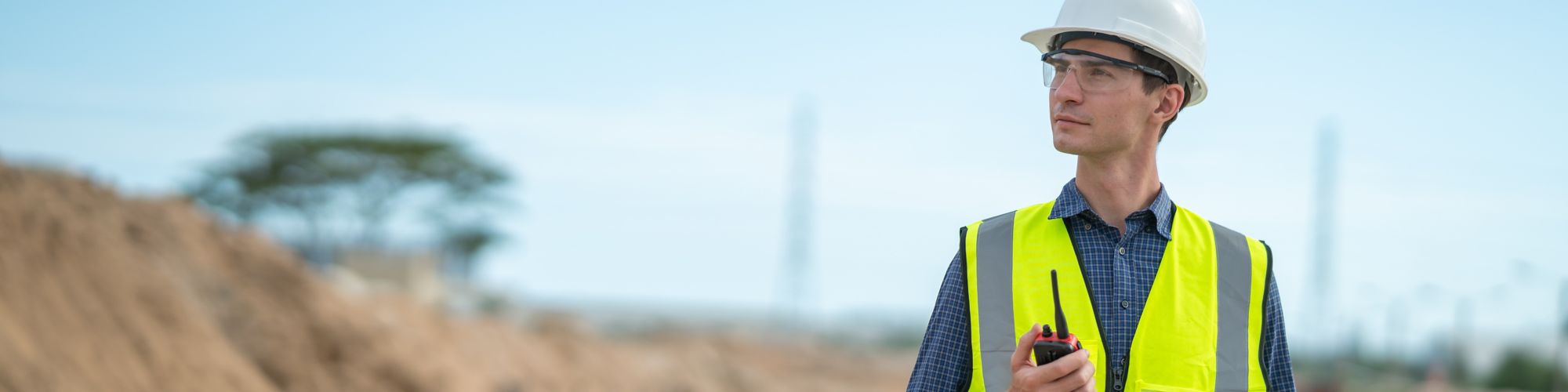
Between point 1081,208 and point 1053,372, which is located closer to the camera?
point 1053,372

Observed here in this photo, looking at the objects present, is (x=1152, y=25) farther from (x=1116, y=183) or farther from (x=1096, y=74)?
(x=1116, y=183)

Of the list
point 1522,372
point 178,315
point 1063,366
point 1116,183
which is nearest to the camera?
point 1063,366

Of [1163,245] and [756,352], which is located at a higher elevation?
[1163,245]

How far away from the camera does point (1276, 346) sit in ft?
7.27

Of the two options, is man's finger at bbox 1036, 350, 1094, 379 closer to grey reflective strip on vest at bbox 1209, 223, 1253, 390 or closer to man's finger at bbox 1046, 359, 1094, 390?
man's finger at bbox 1046, 359, 1094, 390

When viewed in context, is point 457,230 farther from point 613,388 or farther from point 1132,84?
point 1132,84

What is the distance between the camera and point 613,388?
1925cm

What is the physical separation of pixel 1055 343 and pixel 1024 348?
0.15 ft

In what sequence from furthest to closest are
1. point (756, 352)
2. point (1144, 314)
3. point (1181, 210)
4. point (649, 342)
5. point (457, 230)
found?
point (457, 230), point (756, 352), point (649, 342), point (1181, 210), point (1144, 314)

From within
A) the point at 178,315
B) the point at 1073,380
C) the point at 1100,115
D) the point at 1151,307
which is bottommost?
the point at 178,315

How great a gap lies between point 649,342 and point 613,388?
859cm

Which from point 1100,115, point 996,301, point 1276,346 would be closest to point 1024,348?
point 996,301

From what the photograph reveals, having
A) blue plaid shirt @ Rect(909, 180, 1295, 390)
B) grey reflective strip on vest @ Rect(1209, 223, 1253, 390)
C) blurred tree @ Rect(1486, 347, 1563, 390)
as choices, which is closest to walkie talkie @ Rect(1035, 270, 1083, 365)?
blue plaid shirt @ Rect(909, 180, 1295, 390)

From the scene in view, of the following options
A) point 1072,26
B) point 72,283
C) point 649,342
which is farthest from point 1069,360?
point 649,342
